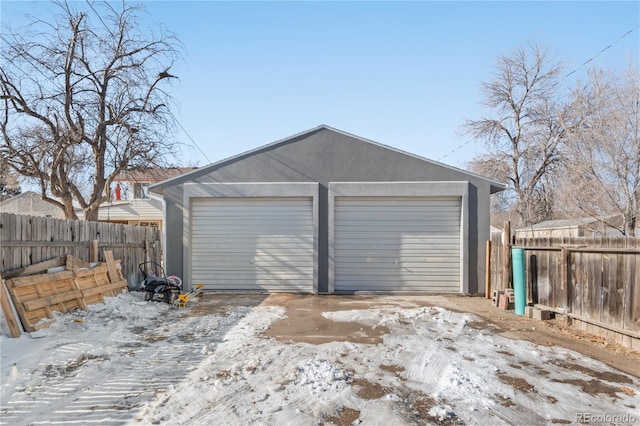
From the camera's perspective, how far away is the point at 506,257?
28.3 feet

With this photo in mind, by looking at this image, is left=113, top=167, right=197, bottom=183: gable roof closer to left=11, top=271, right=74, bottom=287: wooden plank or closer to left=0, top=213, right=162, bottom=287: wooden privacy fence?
left=0, top=213, right=162, bottom=287: wooden privacy fence

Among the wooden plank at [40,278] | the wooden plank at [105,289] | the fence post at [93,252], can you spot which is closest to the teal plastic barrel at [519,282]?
the wooden plank at [105,289]

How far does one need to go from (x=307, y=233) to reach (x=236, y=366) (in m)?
6.00

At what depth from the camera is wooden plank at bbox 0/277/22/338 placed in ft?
17.3

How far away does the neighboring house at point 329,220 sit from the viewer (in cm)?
999

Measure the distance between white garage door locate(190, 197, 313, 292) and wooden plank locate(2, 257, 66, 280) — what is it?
3.63m

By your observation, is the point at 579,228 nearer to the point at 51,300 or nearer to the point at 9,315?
the point at 51,300

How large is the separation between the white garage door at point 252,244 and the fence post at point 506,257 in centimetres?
475

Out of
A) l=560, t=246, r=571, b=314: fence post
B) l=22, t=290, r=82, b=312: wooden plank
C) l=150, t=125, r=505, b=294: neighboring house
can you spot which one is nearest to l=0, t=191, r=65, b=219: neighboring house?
l=150, t=125, r=505, b=294: neighboring house

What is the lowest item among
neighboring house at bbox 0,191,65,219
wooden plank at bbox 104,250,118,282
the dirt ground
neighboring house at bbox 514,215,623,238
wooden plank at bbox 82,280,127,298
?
the dirt ground

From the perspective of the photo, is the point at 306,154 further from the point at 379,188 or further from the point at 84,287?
the point at 84,287

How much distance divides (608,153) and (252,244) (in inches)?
448

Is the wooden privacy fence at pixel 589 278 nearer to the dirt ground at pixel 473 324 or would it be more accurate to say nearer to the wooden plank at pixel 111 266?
the dirt ground at pixel 473 324

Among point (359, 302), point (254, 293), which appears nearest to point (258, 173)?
point (254, 293)
